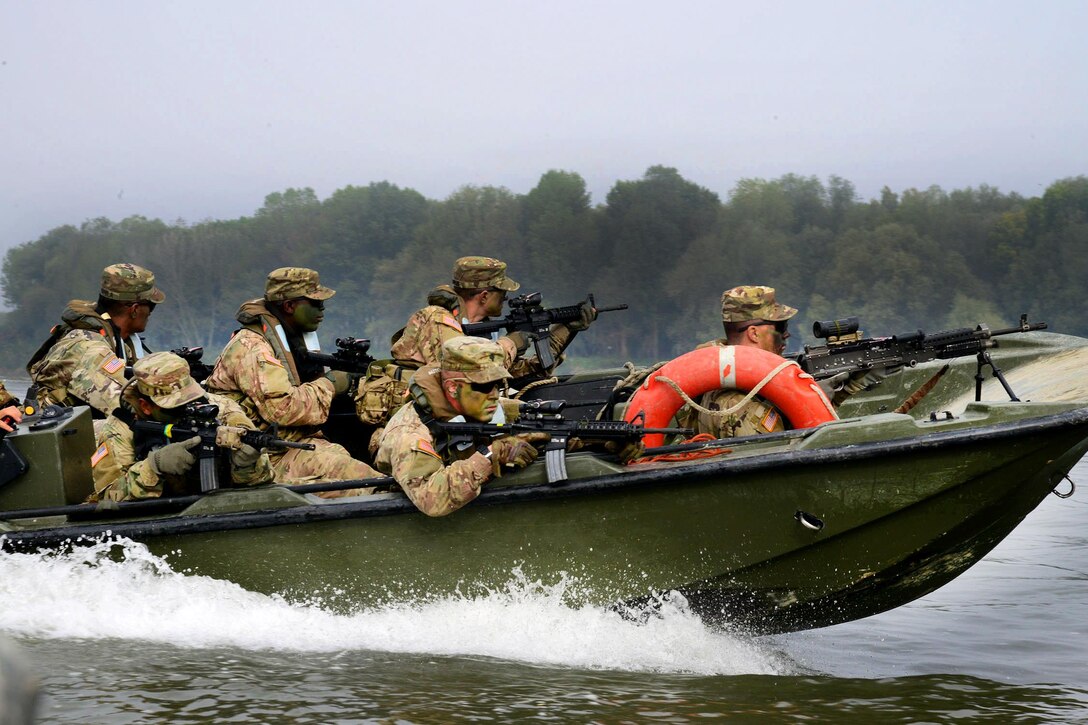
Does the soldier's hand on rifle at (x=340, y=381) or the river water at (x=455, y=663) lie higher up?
the soldier's hand on rifle at (x=340, y=381)

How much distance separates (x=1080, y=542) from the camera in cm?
1020

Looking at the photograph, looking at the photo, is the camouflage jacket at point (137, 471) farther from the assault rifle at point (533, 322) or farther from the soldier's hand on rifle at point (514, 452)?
the assault rifle at point (533, 322)

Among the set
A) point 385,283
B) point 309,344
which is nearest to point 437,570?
point 309,344

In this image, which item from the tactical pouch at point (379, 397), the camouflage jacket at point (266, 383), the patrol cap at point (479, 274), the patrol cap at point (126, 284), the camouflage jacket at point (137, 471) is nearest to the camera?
the camouflage jacket at point (137, 471)

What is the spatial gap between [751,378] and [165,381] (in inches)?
108

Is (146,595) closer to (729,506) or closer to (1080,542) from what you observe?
(729,506)

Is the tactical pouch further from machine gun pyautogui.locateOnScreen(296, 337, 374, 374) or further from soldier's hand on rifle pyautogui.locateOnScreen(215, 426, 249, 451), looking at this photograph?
soldier's hand on rifle pyautogui.locateOnScreen(215, 426, 249, 451)

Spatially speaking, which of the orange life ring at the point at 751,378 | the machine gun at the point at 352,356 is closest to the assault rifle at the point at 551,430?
the orange life ring at the point at 751,378

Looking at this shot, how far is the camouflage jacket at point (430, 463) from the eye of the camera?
545 cm

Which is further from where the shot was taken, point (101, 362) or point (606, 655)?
point (101, 362)

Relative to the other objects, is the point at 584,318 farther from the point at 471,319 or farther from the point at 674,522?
the point at 674,522

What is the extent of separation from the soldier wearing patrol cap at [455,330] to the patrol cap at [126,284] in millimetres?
1506

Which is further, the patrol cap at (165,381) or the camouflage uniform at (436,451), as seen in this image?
the patrol cap at (165,381)

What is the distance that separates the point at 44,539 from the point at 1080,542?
7990 millimetres
